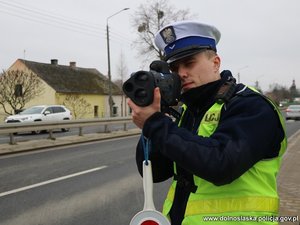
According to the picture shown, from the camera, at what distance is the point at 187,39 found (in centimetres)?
185

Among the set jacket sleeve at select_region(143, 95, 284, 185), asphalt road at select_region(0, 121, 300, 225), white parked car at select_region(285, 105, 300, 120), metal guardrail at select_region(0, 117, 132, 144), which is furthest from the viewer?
white parked car at select_region(285, 105, 300, 120)

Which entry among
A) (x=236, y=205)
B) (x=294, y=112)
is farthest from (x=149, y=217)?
(x=294, y=112)

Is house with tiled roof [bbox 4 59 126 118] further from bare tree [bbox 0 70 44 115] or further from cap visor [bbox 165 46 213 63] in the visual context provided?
cap visor [bbox 165 46 213 63]

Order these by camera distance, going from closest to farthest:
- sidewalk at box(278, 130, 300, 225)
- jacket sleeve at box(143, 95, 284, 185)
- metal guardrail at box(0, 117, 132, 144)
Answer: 1. jacket sleeve at box(143, 95, 284, 185)
2. sidewalk at box(278, 130, 300, 225)
3. metal guardrail at box(0, 117, 132, 144)

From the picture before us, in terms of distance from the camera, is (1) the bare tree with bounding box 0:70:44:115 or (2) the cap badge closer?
(2) the cap badge

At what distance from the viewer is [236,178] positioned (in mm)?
1591

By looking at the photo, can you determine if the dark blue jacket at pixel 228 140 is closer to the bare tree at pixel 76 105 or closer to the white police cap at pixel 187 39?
the white police cap at pixel 187 39

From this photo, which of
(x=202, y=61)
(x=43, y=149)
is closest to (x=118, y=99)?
(x=43, y=149)

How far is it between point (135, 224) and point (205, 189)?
Answer: 0.33m

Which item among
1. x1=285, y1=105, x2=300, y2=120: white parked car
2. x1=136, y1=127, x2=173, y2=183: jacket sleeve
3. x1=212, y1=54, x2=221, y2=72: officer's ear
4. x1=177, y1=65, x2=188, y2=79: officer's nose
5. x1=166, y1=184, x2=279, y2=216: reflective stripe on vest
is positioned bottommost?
x1=285, y1=105, x2=300, y2=120: white parked car

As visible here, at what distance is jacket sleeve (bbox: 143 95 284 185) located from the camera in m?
1.54

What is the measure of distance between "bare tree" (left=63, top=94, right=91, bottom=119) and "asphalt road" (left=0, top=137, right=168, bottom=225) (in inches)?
1293

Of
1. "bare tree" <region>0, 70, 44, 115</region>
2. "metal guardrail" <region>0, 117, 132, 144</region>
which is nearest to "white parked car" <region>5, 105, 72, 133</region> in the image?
"metal guardrail" <region>0, 117, 132, 144</region>

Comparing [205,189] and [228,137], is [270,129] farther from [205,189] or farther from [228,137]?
[205,189]
